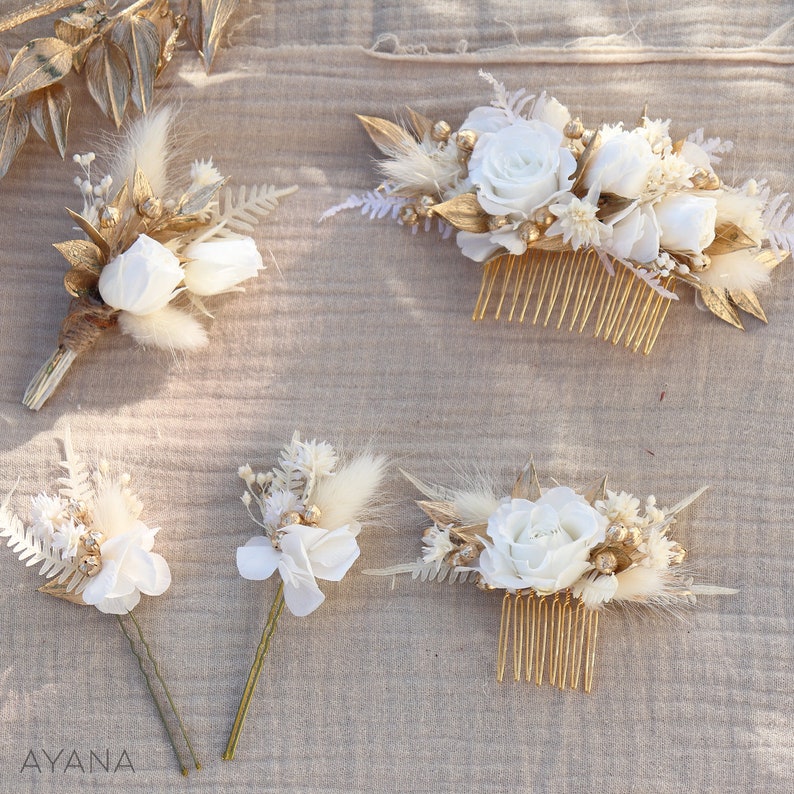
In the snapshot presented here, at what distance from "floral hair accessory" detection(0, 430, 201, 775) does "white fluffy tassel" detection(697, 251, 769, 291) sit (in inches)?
31.2

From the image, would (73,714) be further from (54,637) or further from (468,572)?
(468,572)

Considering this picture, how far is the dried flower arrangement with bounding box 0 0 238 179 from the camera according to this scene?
1.09 meters

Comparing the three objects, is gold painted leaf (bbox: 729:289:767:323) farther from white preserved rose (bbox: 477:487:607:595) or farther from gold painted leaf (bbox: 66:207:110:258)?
gold painted leaf (bbox: 66:207:110:258)

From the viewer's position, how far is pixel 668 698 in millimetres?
1047

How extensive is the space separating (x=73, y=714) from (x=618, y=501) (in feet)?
2.41

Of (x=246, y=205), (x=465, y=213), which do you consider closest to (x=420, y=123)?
(x=465, y=213)

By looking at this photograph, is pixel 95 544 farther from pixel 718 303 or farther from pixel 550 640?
pixel 718 303

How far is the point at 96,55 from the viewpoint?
3.66 feet

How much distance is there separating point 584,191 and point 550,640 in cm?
58

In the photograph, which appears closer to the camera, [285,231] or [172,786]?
[172,786]

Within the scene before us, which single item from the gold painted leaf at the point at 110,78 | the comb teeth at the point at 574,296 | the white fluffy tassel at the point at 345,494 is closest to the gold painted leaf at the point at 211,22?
the gold painted leaf at the point at 110,78

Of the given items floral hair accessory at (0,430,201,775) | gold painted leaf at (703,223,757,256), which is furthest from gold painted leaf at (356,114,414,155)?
floral hair accessory at (0,430,201,775)

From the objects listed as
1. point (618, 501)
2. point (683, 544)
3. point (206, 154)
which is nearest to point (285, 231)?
point (206, 154)

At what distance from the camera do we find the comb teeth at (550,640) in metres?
1.04
